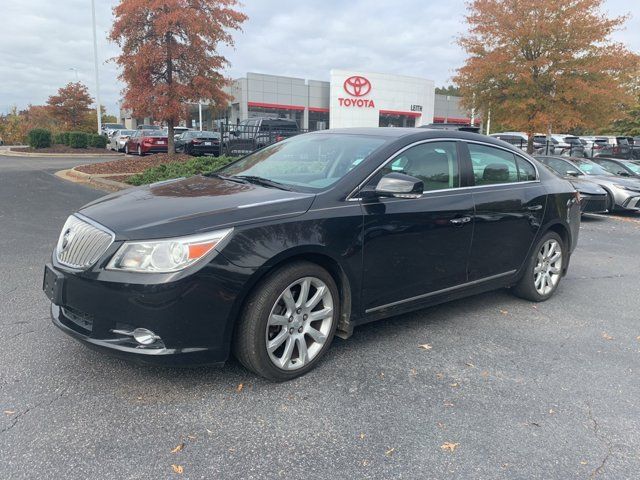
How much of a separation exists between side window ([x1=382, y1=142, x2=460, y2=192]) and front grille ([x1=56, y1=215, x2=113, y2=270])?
6.81ft

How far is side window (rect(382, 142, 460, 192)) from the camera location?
398 cm

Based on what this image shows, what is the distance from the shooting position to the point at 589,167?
41.1 ft

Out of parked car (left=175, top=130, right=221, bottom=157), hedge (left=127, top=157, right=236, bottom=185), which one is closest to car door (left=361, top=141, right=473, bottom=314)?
hedge (left=127, top=157, right=236, bottom=185)

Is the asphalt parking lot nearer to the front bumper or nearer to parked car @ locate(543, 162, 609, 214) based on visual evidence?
the front bumper

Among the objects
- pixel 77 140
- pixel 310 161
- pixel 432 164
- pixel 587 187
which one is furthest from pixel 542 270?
pixel 77 140

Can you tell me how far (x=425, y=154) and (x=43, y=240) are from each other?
17.7 ft

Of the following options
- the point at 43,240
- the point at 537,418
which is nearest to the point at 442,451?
the point at 537,418

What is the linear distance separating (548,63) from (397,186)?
14342 mm

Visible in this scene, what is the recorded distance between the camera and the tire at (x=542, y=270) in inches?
199

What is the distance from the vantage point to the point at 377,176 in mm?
3732

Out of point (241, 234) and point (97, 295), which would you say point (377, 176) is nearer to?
point (241, 234)

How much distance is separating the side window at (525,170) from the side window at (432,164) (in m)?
1.00

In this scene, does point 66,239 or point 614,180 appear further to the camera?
point 614,180

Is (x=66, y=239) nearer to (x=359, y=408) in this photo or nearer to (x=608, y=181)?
(x=359, y=408)
